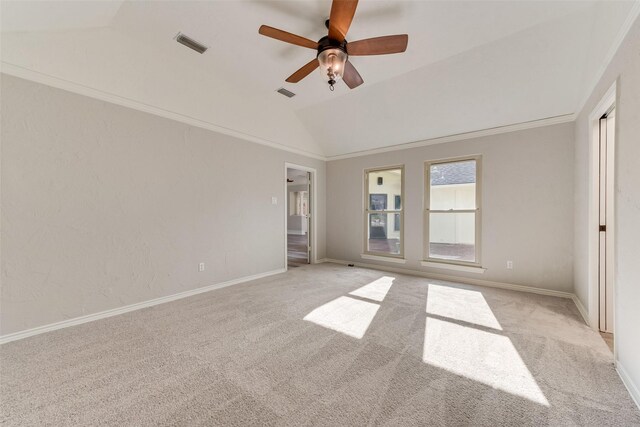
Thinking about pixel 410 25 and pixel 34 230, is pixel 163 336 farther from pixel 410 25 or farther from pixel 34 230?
pixel 410 25

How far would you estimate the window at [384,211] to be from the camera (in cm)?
514

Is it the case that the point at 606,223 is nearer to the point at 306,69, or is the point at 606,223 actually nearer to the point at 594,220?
the point at 594,220

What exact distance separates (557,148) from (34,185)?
629cm

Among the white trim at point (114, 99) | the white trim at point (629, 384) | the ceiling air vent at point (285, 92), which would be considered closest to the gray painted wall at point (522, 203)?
the white trim at point (629, 384)

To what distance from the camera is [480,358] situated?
202cm

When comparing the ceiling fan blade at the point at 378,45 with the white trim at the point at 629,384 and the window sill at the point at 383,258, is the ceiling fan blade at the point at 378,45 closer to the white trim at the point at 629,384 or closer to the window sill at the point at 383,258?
the white trim at the point at 629,384

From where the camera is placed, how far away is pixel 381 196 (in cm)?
545

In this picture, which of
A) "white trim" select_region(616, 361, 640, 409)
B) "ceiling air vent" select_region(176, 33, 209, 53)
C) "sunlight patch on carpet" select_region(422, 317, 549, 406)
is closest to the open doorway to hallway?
"white trim" select_region(616, 361, 640, 409)

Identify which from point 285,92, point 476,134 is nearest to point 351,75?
point 285,92

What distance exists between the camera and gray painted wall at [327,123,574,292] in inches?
138

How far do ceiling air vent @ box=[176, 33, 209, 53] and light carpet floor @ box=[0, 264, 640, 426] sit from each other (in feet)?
Result: 10.7

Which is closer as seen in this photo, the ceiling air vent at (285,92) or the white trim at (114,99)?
the white trim at (114,99)

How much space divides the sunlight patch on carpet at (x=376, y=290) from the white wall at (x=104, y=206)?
205 cm

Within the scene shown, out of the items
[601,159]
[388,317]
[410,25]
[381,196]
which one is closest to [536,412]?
[388,317]
